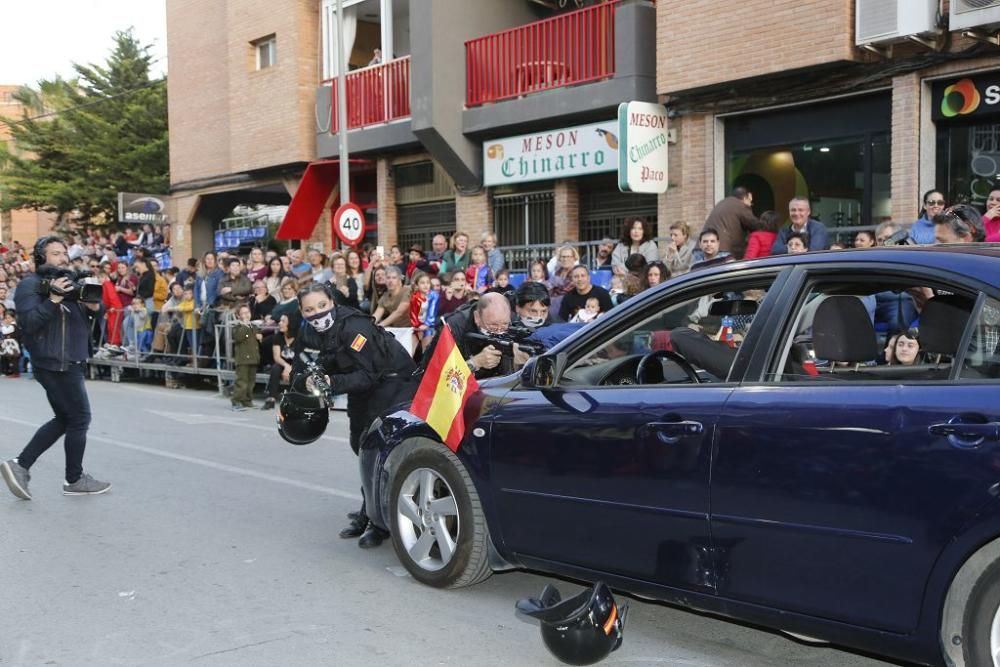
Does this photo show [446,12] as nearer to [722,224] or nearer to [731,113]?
[731,113]

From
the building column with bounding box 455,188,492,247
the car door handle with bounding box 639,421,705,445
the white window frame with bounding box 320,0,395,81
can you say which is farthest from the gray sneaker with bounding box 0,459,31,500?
the white window frame with bounding box 320,0,395,81

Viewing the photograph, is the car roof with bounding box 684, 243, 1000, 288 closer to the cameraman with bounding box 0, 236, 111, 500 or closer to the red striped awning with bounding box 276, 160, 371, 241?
the cameraman with bounding box 0, 236, 111, 500

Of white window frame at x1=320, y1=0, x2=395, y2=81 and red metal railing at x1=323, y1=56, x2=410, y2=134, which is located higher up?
white window frame at x1=320, y1=0, x2=395, y2=81

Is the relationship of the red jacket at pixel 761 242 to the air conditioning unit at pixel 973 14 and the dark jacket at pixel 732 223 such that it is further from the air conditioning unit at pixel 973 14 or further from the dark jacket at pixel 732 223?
the air conditioning unit at pixel 973 14

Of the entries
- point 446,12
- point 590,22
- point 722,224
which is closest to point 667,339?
point 722,224

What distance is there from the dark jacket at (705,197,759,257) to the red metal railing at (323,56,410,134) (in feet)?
32.3

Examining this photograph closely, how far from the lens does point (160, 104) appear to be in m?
38.4

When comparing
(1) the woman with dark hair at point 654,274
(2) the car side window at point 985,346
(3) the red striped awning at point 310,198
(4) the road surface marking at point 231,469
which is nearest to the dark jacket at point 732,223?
(1) the woman with dark hair at point 654,274

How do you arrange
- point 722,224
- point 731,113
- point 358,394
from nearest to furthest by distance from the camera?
point 358,394 → point 722,224 → point 731,113

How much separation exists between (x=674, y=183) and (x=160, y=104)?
28670mm

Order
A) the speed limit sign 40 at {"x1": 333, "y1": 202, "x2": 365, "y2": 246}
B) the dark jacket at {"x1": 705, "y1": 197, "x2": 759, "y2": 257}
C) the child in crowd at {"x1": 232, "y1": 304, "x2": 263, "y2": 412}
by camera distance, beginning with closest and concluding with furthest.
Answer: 1. the dark jacket at {"x1": 705, "y1": 197, "x2": 759, "y2": 257}
2. the child in crowd at {"x1": 232, "y1": 304, "x2": 263, "y2": 412}
3. the speed limit sign 40 at {"x1": 333, "y1": 202, "x2": 365, "y2": 246}

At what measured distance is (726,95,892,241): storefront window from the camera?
13.0m

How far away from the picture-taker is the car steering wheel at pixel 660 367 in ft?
14.5

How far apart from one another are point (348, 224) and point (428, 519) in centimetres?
1302
